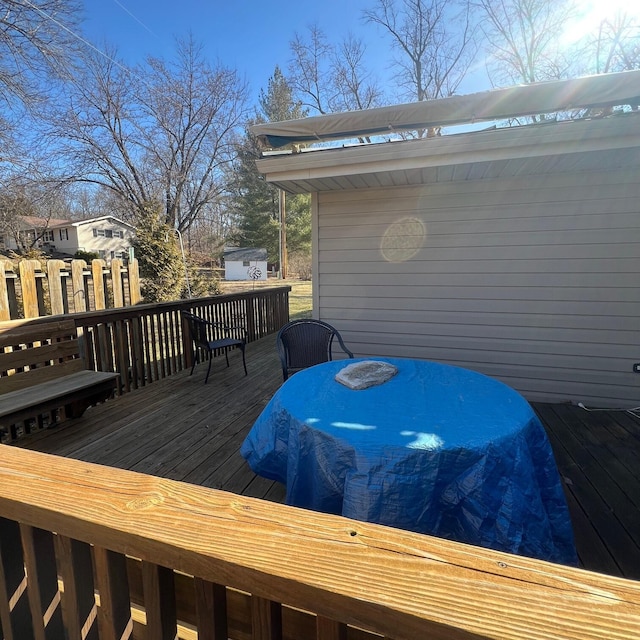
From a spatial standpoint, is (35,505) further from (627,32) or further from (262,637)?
(627,32)

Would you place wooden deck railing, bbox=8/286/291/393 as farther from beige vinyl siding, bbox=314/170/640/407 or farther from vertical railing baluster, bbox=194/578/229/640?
vertical railing baluster, bbox=194/578/229/640

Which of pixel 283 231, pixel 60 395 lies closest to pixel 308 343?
pixel 60 395

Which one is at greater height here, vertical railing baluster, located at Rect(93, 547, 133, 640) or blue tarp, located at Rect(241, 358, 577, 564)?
vertical railing baluster, located at Rect(93, 547, 133, 640)

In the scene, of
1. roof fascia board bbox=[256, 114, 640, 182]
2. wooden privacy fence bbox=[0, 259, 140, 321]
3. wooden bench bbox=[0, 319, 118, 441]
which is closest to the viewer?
roof fascia board bbox=[256, 114, 640, 182]

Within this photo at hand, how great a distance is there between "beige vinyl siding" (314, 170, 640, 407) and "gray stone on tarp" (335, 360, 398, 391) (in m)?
1.61

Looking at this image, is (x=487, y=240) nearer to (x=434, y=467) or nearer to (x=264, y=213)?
(x=434, y=467)

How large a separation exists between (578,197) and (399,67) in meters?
10.7

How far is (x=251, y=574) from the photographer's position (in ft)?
1.60

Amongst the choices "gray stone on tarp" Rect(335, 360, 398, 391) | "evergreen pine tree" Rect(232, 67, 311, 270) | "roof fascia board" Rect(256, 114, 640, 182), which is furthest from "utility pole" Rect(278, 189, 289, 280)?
"gray stone on tarp" Rect(335, 360, 398, 391)

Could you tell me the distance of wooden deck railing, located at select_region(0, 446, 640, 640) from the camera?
1.34ft

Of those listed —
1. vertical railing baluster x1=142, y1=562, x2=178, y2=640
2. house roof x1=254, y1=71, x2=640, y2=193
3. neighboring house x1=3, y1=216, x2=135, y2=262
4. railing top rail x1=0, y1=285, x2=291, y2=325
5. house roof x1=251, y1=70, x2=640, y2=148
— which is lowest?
vertical railing baluster x1=142, y1=562, x2=178, y2=640

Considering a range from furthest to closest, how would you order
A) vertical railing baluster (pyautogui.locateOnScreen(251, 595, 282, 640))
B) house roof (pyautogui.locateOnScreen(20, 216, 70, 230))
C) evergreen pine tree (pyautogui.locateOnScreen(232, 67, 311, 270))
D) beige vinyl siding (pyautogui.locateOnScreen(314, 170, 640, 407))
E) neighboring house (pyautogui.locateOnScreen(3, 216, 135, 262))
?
neighboring house (pyautogui.locateOnScreen(3, 216, 135, 262)) < evergreen pine tree (pyautogui.locateOnScreen(232, 67, 311, 270)) < house roof (pyautogui.locateOnScreen(20, 216, 70, 230)) < beige vinyl siding (pyautogui.locateOnScreen(314, 170, 640, 407)) < vertical railing baluster (pyautogui.locateOnScreen(251, 595, 282, 640))

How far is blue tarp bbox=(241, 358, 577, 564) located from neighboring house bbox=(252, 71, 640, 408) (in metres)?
1.89

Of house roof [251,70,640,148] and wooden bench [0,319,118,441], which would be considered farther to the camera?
wooden bench [0,319,118,441]
